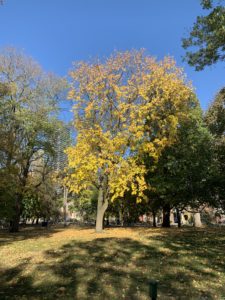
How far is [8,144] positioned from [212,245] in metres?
13.0

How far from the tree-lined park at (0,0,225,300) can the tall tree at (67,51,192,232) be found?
0.26ft

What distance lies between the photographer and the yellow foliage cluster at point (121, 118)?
20.1 metres

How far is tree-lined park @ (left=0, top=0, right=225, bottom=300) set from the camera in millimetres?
8594

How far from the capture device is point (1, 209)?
67.6 feet

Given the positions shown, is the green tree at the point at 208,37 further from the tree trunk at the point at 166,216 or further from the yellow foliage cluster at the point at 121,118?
the tree trunk at the point at 166,216

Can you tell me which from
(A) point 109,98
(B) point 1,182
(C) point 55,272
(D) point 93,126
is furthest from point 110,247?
(A) point 109,98

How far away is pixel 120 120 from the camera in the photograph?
2208 centimetres

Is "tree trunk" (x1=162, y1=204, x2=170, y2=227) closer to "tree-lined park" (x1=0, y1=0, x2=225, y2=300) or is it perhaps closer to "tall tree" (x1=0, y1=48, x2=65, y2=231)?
"tree-lined park" (x1=0, y1=0, x2=225, y2=300)

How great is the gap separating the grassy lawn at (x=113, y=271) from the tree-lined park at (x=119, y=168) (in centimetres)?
3

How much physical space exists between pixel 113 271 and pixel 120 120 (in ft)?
46.3

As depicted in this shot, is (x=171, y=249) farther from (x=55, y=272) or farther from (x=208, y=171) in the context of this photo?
(x=208, y=171)

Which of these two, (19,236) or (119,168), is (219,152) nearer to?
(119,168)

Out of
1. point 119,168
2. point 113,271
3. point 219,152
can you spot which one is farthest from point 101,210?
point 113,271

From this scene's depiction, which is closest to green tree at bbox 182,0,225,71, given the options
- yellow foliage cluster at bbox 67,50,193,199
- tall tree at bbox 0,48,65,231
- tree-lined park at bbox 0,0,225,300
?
tree-lined park at bbox 0,0,225,300
